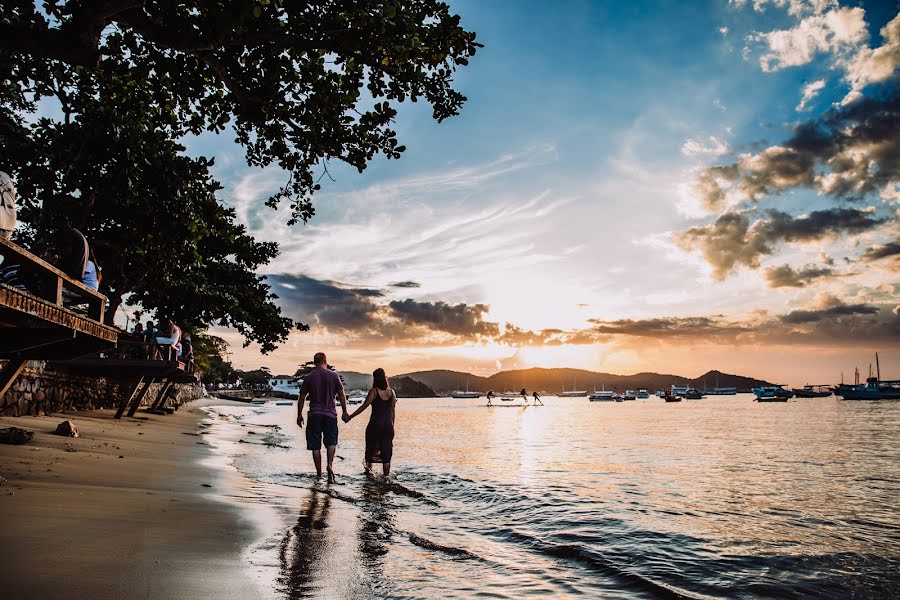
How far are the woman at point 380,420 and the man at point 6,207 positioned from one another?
7.36m

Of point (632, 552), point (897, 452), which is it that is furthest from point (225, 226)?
point (897, 452)

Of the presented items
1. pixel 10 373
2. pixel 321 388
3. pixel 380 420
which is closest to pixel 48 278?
pixel 10 373

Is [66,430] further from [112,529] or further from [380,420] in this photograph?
[112,529]

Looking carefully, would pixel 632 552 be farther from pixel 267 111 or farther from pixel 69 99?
pixel 69 99

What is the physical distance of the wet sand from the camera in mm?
3898

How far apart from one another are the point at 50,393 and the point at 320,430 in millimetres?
9905

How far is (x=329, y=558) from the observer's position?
562 cm

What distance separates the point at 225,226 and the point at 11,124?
6.48 metres

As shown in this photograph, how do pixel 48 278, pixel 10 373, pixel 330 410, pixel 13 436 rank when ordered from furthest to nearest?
pixel 330 410 → pixel 13 436 → pixel 10 373 → pixel 48 278

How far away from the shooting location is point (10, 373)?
25.0ft

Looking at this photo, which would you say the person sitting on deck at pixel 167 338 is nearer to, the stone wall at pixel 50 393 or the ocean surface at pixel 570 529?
the stone wall at pixel 50 393

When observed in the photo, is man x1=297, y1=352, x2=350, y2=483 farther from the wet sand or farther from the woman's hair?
the wet sand

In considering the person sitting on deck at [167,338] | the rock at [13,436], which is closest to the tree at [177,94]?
the person sitting on deck at [167,338]

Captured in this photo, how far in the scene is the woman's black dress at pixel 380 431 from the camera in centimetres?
1218
